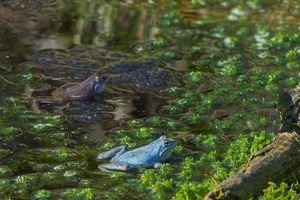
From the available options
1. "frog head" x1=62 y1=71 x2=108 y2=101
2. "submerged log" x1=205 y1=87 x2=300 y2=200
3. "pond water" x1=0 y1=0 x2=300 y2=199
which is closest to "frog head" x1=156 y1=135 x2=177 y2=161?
"pond water" x1=0 y1=0 x2=300 y2=199

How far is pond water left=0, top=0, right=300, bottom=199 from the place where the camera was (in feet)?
22.4

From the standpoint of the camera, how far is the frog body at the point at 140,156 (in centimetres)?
691

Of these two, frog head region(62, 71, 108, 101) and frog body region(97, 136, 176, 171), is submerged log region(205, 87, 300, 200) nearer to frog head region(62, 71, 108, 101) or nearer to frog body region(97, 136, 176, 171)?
frog body region(97, 136, 176, 171)

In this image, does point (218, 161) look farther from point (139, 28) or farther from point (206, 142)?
point (139, 28)

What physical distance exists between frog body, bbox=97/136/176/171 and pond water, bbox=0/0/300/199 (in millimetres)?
96

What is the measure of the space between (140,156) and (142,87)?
2029 millimetres

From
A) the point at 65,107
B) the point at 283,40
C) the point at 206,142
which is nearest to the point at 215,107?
the point at 206,142

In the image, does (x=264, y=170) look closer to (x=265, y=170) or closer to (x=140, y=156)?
(x=265, y=170)

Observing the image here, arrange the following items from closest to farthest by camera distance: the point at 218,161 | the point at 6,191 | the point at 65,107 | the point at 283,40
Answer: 1. the point at 6,191
2. the point at 218,161
3. the point at 65,107
4. the point at 283,40

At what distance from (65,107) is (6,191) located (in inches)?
77.7

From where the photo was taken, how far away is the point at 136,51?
9.91 metres

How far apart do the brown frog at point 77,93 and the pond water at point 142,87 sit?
8 centimetres

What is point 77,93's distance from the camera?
8.45 meters

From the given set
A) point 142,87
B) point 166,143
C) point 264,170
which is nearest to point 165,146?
point 166,143
